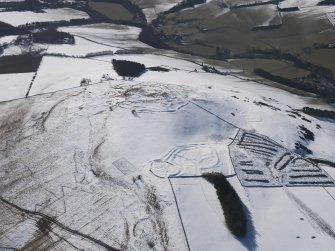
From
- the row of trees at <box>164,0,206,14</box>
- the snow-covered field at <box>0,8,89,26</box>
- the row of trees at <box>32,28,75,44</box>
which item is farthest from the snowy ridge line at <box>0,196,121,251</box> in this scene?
the row of trees at <box>164,0,206,14</box>

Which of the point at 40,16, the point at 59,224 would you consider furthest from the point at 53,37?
the point at 59,224

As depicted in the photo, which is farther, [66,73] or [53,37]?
[53,37]

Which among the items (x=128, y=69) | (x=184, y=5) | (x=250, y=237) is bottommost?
(x=250, y=237)

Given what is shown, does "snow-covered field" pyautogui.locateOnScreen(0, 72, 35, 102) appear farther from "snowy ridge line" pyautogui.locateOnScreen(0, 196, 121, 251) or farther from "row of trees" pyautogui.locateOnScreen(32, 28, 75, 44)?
"snowy ridge line" pyautogui.locateOnScreen(0, 196, 121, 251)

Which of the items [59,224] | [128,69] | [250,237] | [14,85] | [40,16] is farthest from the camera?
[40,16]

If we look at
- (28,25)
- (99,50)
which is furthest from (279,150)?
(28,25)

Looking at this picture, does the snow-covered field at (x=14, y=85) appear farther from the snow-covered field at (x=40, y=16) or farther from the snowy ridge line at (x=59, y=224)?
the snow-covered field at (x=40, y=16)

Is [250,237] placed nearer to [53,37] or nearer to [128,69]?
[128,69]

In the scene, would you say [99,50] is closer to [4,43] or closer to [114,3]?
[4,43]

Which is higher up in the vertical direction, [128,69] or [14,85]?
[128,69]
